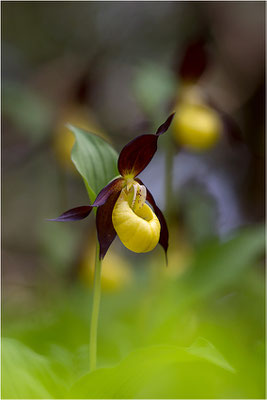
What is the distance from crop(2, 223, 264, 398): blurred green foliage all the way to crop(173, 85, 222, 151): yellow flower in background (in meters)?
0.51

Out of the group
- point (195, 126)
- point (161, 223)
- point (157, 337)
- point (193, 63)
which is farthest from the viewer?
point (193, 63)

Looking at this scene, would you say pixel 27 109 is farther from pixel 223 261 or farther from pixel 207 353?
pixel 207 353

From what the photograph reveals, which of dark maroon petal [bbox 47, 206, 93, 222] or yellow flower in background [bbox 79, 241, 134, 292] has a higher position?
dark maroon petal [bbox 47, 206, 93, 222]

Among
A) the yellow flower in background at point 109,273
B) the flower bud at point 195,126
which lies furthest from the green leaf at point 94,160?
the yellow flower in background at point 109,273

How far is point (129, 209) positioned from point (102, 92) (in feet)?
11.7

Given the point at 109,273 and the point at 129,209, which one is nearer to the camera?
the point at 129,209

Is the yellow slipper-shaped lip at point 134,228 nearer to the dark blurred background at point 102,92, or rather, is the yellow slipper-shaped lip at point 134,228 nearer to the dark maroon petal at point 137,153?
the dark maroon petal at point 137,153

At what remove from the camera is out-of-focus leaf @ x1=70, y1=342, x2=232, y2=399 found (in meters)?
0.76

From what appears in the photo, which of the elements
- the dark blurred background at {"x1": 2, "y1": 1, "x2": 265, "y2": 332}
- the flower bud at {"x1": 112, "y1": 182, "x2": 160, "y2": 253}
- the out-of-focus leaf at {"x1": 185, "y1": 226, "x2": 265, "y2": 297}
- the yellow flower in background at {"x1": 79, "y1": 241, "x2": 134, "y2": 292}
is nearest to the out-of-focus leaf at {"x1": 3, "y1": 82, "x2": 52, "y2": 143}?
the dark blurred background at {"x1": 2, "y1": 1, "x2": 265, "y2": 332}

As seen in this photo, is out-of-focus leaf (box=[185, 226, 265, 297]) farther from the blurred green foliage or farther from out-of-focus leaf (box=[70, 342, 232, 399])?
out-of-focus leaf (box=[70, 342, 232, 399])

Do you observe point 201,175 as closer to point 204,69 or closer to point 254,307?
point 204,69

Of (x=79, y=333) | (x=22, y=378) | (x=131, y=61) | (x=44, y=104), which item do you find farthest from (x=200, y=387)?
(x=131, y=61)

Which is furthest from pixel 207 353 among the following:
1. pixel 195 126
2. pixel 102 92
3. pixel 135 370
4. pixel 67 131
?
pixel 102 92

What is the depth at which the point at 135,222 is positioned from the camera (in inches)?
34.9
